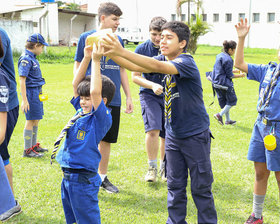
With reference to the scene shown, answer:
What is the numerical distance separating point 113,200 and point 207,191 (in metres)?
1.44

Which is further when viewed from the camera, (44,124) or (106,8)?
(44,124)

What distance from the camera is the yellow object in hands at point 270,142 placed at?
3346mm

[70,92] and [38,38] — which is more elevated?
[38,38]

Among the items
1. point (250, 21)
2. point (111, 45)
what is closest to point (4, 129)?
point (111, 45)

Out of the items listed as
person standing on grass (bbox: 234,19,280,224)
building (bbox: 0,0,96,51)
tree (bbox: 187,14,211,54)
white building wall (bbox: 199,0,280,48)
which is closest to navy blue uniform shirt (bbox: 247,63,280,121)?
person standing on grass (bbox: 234,19,280,224)

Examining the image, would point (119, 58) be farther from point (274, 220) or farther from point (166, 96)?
point (274, 220)

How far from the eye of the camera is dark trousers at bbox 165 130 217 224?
133 inches

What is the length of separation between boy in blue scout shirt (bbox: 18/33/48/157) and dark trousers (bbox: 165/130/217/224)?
10.7 feet

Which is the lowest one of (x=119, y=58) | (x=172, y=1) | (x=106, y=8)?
(x=119, y=58)

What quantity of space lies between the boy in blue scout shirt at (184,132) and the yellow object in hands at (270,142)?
522 millimetres

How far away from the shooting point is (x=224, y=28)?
150 feet

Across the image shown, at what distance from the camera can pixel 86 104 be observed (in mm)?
2998

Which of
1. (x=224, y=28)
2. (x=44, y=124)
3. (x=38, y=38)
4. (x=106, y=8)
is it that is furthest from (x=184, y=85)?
(x=224, y=28)

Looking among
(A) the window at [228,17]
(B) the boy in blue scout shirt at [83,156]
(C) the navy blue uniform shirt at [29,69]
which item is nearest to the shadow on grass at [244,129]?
(C) the navy blue uniform shirt at [29,69]
